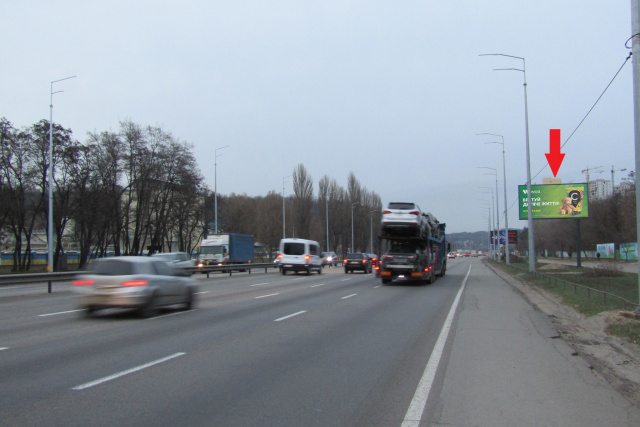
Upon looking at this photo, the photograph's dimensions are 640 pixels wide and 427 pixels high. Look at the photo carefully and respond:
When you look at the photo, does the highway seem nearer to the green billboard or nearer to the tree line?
the green billboard

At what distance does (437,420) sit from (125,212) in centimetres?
5565

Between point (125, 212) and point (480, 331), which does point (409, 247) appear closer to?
point (480, 331)

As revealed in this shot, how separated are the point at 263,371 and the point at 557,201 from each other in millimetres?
41761

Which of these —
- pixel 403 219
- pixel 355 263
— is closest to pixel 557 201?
pixel 355 263

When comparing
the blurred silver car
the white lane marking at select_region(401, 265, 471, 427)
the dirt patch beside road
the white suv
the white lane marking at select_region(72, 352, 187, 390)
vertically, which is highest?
the white suv

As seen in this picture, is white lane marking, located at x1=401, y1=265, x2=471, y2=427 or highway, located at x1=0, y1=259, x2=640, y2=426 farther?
highway, located at x1=0, y1=259, x2=640, y2=426

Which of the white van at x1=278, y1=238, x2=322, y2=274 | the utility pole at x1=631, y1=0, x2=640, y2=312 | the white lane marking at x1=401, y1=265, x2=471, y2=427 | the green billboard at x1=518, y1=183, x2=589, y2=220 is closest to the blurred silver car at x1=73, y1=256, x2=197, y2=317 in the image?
the white lane marking at x1=401, y1=265, x2=471, y2=427

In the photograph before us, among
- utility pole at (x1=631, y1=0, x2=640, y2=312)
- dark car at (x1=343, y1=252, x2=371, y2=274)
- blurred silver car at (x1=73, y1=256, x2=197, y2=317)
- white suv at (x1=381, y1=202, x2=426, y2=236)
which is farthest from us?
dark car at (x1=343, y1=252, x2=371, y2=274)

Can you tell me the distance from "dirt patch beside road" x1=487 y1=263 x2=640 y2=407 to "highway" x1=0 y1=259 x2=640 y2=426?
36cm

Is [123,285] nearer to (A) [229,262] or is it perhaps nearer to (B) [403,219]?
(B) [403,219]

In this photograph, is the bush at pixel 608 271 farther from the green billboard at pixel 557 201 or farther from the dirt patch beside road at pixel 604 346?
the dirt patch beside road at pixel 604 346

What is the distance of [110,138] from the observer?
177 feet

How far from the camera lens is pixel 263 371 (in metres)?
8.08

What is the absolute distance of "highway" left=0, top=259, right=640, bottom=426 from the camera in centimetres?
600
